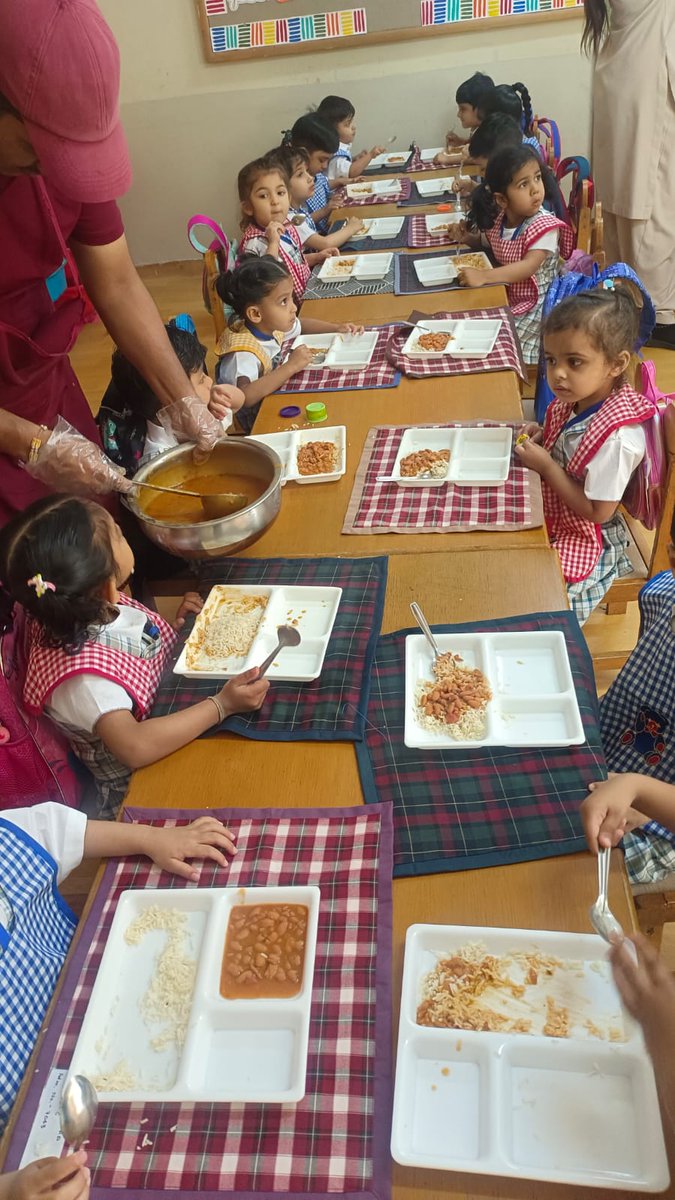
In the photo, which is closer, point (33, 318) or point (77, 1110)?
point (77, 1110)

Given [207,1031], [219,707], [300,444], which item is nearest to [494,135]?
[300,444]

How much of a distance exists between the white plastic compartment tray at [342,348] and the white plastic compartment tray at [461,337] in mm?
134

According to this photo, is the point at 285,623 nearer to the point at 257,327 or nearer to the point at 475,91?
the point at 257,327

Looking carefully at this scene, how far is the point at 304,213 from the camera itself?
13.6ft

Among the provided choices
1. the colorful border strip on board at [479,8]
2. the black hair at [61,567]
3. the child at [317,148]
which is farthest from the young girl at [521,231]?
the colorful border strip on board at [479,8]

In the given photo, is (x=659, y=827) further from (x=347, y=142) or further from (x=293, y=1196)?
(x=347, y=142)

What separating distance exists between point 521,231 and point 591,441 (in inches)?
66.5

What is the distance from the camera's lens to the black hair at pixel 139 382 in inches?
86.4

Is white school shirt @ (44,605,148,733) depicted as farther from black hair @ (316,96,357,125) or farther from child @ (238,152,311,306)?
black hair @ (316,96,357,125)

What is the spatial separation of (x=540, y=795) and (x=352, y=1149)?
0.51 metres

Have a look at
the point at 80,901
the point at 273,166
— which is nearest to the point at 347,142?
the point at 273,166

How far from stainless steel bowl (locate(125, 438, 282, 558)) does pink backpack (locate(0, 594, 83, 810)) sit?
1.06ft

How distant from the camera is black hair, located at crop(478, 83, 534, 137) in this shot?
4473mm

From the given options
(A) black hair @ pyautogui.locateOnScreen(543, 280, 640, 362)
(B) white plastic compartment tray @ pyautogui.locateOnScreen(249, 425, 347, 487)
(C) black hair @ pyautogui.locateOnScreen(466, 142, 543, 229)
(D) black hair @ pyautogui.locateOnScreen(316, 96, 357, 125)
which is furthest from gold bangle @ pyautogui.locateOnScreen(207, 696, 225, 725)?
(D) black hair @ pyautogui.locateOnScreen(316, 96, 357, 125)
